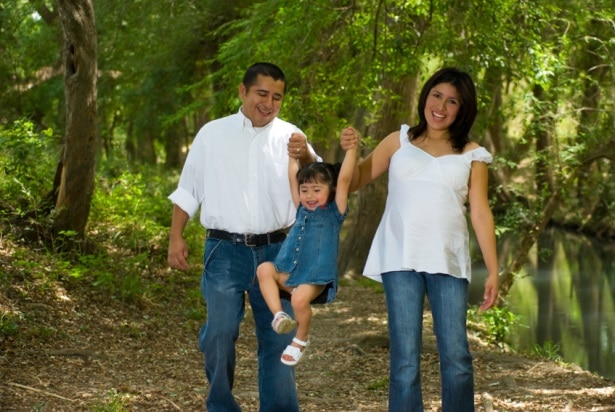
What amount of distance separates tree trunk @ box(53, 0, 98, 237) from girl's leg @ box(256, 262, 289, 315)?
5432mm

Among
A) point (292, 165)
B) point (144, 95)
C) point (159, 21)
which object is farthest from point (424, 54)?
point (144, 95)

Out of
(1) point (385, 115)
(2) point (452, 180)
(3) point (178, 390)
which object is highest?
(1) point (385, 115)

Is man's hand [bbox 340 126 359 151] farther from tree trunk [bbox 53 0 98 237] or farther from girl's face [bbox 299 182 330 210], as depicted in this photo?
tree trunk [bbox 53 0 98 237]

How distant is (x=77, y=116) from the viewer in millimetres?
9766

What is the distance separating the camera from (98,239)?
38.9 ft

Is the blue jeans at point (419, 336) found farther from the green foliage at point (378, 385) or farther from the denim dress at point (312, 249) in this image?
the green foliage at point (378, 385)

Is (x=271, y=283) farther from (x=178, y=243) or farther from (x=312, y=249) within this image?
(x=178, y=243)

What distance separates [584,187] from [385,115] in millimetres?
6186

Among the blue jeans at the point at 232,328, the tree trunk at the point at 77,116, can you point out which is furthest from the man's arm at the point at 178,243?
the tree trunk at the point at 77,116

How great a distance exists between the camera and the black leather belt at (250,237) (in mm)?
4973

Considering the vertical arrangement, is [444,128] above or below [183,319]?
above

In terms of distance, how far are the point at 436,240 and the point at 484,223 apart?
0.28 m

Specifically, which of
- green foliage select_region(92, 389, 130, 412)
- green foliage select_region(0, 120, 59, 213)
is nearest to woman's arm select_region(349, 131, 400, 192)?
green foliage select_region(92, 389, 130, 412)

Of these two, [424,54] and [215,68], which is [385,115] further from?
[215,68]
